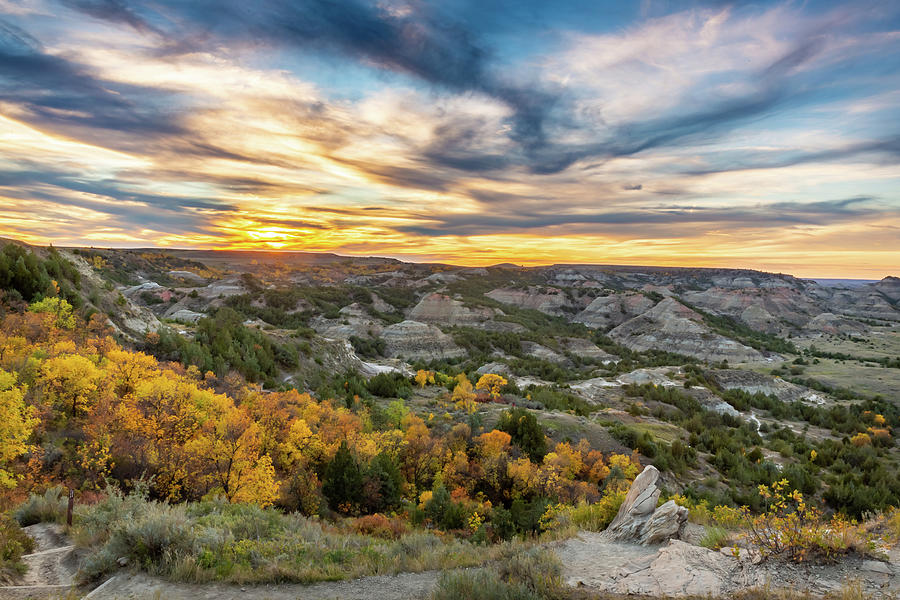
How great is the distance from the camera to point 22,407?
1565 centimetres

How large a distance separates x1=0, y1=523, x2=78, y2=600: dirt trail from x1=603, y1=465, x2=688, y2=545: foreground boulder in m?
11.8

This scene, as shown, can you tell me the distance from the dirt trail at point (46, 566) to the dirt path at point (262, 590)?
3.20 feet

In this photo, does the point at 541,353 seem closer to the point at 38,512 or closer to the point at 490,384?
the point at 490,384

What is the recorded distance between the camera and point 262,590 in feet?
25.3

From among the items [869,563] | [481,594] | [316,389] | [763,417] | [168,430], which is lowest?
[763,417]

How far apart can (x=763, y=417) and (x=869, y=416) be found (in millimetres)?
12378

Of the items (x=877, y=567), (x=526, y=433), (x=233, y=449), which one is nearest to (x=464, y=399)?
(x=526, y=433)

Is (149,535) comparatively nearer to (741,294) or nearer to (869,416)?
(869,416)

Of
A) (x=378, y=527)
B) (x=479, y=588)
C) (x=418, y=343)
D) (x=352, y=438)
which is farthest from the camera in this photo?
(x=418, y=343)

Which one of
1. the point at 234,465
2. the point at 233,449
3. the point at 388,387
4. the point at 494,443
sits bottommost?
the point at 388,387

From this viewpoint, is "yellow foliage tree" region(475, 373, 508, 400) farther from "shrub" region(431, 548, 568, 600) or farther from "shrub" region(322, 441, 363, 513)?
"shrub" region(431, 548, 568, 600)

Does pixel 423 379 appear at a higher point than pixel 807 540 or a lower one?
lower

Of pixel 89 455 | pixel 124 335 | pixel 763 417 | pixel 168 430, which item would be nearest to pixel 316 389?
pixel 124 335

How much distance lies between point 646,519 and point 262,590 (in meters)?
8.89
